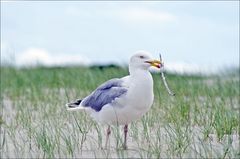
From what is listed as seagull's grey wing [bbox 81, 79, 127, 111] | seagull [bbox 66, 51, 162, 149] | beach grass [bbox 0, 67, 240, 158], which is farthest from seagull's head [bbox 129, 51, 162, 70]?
beach grass [bbox 0, 67, 240, 158]

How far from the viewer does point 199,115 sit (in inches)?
288

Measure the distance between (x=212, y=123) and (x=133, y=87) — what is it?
41.4 inches

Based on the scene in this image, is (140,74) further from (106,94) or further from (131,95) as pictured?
(106,94)

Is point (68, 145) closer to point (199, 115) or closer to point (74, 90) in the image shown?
point (199, 115)

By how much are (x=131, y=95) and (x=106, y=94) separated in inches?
12.9

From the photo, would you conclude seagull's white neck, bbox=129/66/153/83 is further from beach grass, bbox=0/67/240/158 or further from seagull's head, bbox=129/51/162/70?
beach grass, bbox=0/67/240/158

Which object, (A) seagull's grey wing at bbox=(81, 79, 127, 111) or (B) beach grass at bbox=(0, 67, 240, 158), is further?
(A) seagull's grey wing at bbox=(81, 79, 127, 111)

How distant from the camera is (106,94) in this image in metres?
5.60

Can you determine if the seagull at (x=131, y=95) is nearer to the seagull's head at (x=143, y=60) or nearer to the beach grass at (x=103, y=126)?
the seagull's head at (x=143, y=60)

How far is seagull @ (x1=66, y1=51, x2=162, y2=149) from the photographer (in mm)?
5352

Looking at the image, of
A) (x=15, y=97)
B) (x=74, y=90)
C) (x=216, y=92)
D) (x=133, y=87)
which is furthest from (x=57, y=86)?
(x=133, y=87)

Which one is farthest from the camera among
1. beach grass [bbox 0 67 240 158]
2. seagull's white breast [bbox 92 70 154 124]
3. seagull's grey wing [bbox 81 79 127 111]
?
seagull's grey wing [bbox 81 79 127 111]

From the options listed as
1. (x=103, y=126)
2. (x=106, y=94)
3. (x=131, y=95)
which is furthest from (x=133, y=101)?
(x=103, y=126)

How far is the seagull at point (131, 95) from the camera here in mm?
5352
